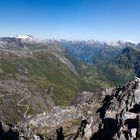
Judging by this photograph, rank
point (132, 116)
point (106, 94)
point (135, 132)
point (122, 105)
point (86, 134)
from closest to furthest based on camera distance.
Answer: point (135, 132) → point (132, 116) → point (86, 134) → point (122, 105) → point (106, 94)

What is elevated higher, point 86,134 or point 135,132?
point 135,132

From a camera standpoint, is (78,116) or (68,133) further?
(78,116)

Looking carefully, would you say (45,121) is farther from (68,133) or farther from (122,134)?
(122,134)

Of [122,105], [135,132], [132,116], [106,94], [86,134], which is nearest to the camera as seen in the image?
[135,132]

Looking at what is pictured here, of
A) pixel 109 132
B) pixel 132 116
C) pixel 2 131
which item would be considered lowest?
pixel 2 131

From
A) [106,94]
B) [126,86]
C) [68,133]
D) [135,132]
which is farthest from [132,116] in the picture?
[106,94]

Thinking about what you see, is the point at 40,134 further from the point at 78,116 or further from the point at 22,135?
the point at 78,116
